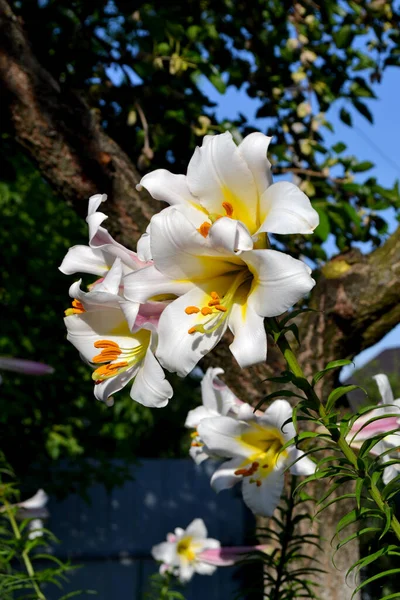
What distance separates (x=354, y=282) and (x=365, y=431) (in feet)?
2.84

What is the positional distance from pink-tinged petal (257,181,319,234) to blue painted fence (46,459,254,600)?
6.14 m

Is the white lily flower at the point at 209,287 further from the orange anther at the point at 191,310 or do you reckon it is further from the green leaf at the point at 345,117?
the green leaf at the point at 345,117

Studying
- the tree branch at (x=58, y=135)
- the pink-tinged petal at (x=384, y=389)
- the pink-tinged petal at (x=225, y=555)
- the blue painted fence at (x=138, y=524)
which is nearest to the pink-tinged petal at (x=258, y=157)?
the pink-tinged petal at (x=384, y=389)

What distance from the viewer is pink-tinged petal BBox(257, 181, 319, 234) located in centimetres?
56

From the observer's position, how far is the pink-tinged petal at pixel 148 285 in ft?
2.03

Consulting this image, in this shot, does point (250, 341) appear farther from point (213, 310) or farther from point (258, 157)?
point (258, 157)

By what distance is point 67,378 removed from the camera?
467 centimetres

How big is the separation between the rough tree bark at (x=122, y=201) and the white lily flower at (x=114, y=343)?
34.4 inches

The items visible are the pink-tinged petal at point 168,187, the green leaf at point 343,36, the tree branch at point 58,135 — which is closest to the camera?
the pink-tinged petal at point 168,187

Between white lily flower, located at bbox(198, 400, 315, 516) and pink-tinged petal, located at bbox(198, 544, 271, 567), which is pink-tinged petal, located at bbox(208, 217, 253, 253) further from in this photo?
pink-tinged petal, located at bbox(198, 544, 271, 567)

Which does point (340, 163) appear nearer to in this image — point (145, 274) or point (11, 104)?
point (11, 104)

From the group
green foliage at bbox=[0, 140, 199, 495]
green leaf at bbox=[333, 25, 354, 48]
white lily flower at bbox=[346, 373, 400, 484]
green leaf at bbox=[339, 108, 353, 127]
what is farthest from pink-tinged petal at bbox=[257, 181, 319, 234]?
green foliage at bbox=[0, 140, 199, 495]

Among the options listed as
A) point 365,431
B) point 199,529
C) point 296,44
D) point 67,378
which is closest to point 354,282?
point 365,431

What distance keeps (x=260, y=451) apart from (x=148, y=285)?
1.47ft
